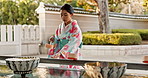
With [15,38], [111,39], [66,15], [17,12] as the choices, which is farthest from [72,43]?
[17,12]

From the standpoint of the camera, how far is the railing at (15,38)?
7295mm

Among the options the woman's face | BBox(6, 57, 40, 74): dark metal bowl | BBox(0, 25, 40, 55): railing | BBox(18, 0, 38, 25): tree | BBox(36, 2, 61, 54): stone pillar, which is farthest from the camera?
BBox(18, 0, 38, 25): tree

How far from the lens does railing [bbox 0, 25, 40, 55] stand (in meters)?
7.30

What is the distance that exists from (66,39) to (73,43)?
0.29ft

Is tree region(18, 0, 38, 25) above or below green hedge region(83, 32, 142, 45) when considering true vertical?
above

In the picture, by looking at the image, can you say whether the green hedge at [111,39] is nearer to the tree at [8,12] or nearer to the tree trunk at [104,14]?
the tree trunk at [104,14]

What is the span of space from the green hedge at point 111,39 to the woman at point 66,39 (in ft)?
18.1

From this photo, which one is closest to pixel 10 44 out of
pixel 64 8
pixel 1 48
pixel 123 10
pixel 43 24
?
pixel 1 48

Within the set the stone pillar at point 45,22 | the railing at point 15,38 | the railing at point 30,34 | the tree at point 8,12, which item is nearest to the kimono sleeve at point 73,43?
the railing at point 15,38

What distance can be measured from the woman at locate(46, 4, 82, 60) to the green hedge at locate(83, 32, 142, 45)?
217 inches

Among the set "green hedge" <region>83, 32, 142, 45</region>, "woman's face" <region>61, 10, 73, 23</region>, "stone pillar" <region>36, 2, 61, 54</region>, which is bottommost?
"green hedge" <region>83, 32, 142, 45</region>

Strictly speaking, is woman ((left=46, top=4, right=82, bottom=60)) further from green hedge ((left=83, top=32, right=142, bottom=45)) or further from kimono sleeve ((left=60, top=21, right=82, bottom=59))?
green hedge ((left=83, top=32, right=142, bottom=45))

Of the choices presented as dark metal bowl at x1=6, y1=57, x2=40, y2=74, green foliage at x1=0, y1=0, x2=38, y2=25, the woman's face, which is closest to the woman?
the woman's face

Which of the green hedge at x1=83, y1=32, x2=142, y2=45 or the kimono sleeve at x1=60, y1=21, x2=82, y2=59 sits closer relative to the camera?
the kimono sleeve at x1=60, y1=21, x2=82, y2=59
